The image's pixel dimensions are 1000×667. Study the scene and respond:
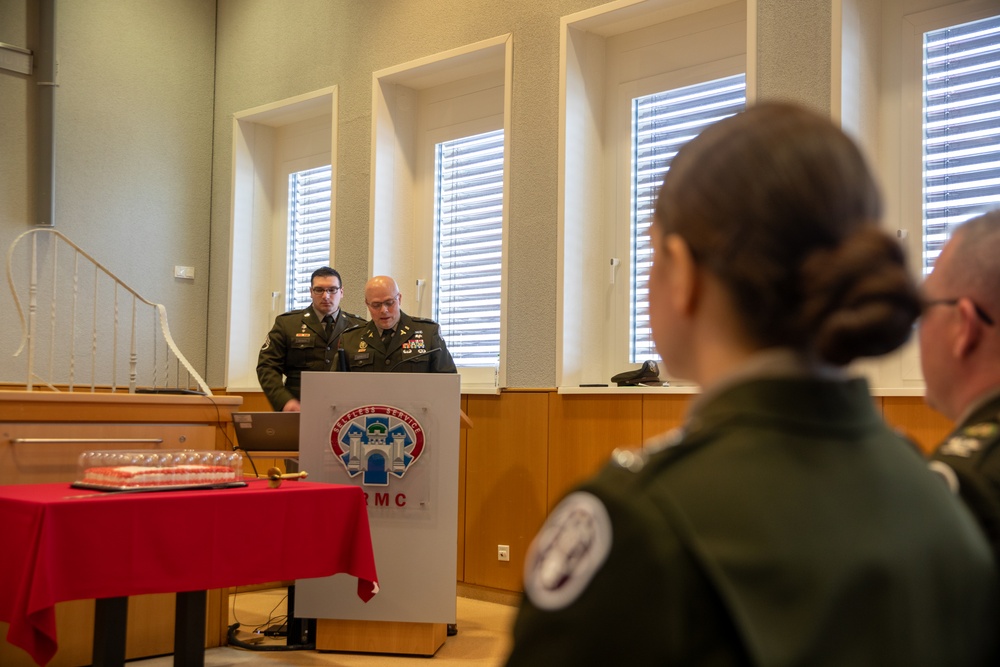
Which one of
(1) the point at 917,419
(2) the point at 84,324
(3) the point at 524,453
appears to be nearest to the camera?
(1) the point at 917,419

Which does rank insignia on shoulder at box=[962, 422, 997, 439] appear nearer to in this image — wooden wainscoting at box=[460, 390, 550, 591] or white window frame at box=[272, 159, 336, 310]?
wooden wainscoting at box=[460, 390, 550, 591]

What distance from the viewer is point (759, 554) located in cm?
58

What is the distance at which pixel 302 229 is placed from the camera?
7.29 metres

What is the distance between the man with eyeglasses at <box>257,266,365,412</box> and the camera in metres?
5.53

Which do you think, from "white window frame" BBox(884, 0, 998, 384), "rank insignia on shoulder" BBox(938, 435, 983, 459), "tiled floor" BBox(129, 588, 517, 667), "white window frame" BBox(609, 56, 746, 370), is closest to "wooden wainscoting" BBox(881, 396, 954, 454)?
"white window frame" BBox(884, 0, 998, 384)

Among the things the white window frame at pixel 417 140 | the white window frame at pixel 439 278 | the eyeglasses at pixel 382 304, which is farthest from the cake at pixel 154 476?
the white window frame at pixel 417 140

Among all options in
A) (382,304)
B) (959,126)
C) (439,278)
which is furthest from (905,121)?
(439,278)

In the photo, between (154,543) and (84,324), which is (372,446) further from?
(84,324)

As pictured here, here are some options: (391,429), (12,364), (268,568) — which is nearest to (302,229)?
(12,364)

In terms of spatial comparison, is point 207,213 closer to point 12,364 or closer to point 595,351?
point 12,364

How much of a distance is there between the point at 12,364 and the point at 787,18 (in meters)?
5.25

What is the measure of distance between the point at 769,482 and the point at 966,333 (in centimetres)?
60

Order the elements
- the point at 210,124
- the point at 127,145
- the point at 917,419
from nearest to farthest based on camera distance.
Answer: the point at 917,419 < the point at 127,145 < the point at 210,124

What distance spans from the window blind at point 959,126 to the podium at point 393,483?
2.18 meters
